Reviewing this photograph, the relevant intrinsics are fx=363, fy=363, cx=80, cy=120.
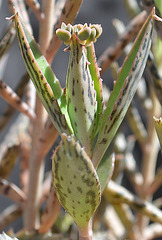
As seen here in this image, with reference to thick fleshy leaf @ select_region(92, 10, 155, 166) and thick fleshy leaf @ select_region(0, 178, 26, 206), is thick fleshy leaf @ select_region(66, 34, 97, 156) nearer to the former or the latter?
thick fleshy leaf @ select_region(92, 10, 155, 166)

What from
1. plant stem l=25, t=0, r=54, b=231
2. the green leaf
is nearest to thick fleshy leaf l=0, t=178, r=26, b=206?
plant stem l=25, t=0, r=54, b=231

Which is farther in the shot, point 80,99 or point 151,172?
point 151,172

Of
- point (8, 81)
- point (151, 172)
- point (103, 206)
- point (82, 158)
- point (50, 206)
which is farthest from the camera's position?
point (8, 81)

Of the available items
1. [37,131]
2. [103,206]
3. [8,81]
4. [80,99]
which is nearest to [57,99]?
[80,99]

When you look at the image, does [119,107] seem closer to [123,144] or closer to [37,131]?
[37,131]

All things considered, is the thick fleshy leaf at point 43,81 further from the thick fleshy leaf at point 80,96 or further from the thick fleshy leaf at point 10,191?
the thick fleshy leaf at point 10,191
